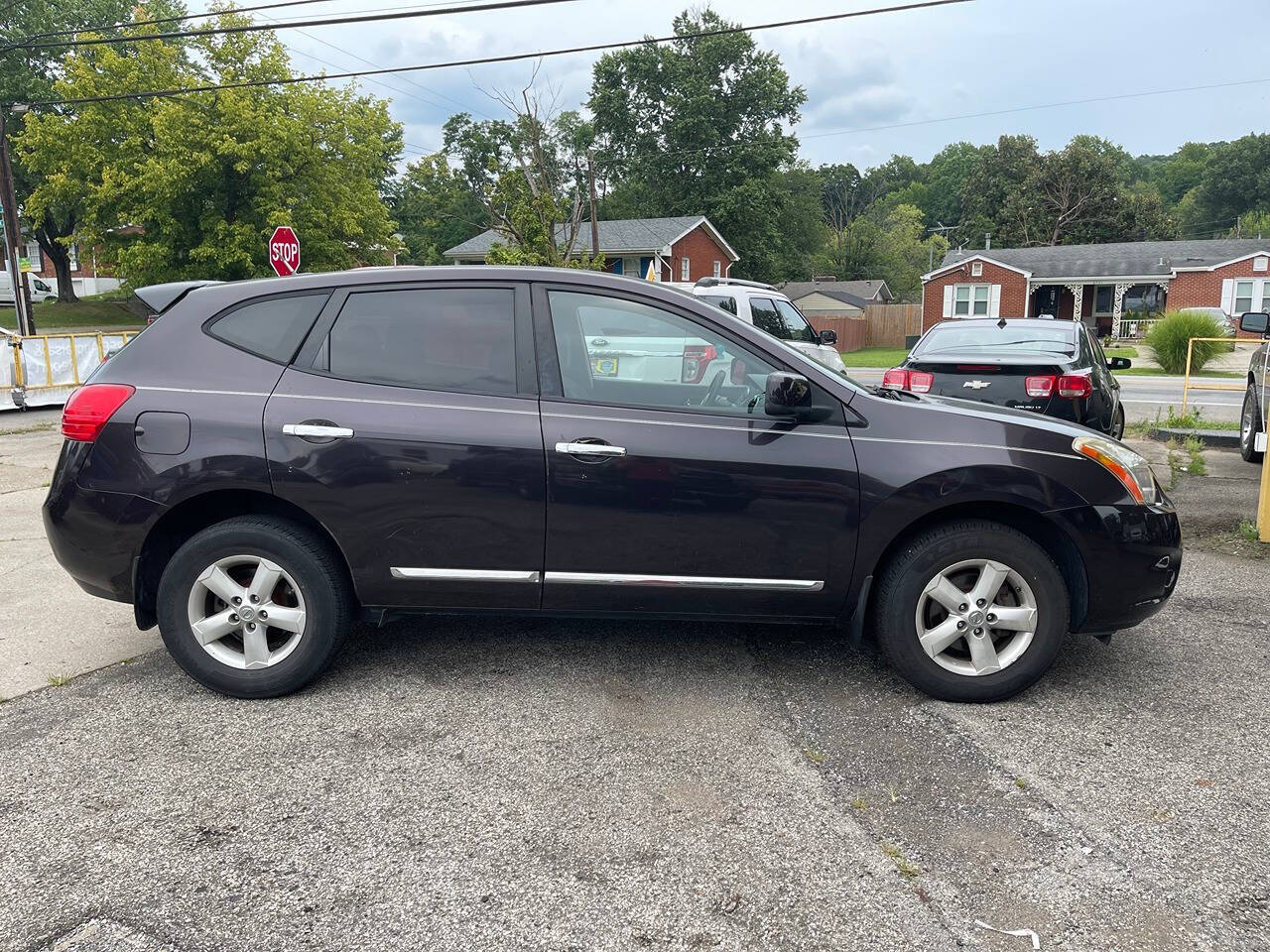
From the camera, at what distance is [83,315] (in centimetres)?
4047

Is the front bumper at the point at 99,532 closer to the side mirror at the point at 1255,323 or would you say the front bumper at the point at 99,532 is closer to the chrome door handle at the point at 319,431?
the chrome door handle at the point at 319,431

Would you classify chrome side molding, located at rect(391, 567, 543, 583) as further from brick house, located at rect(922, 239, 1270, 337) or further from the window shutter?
the window shutter

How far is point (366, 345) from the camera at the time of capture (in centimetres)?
404

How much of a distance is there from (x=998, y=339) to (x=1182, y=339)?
1970 centimetres

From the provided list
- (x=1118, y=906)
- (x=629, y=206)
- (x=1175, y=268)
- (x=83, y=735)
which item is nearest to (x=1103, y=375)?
(x=1118, y=906)

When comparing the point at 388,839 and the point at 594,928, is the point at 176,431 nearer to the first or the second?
the point at 388,839

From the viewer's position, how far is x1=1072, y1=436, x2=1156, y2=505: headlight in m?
3.94

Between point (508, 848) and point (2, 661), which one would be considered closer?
point (508, 848)

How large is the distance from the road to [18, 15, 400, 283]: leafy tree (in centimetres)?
2105

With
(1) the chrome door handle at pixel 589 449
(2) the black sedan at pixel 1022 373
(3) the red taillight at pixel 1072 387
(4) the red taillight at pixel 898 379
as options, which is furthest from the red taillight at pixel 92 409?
(3) the red taillight at pixel 1072 387

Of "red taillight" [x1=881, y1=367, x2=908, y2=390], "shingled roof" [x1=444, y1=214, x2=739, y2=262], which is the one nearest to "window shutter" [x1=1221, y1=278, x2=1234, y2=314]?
"shingled roof" [x1=444, y1=214, x2=739, y2=262]

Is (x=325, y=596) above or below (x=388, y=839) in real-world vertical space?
above

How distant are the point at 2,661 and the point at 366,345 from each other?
238cm

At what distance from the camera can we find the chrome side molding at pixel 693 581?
3.91 meters
